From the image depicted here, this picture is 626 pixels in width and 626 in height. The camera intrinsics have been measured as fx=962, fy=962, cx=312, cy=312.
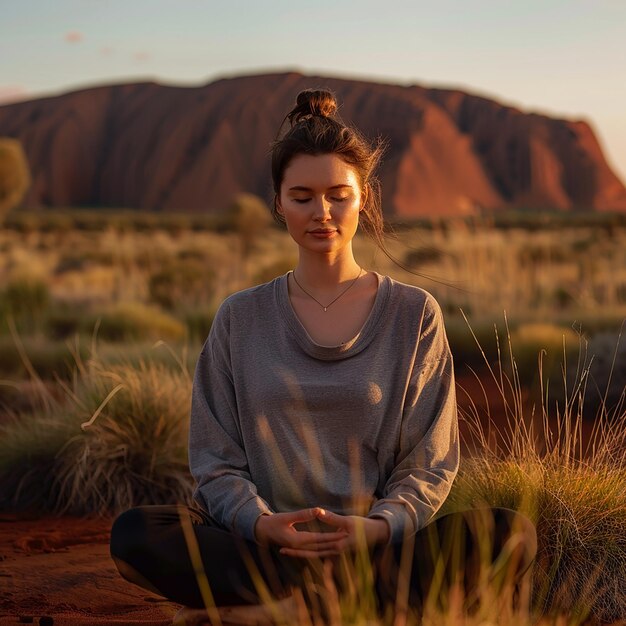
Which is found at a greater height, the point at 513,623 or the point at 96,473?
the point at 513,623

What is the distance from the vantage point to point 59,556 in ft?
13.0

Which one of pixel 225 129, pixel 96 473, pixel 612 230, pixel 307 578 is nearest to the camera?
pixel 307 578

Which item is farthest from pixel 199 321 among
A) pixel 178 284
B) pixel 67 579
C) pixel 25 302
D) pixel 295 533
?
pixel 295 533

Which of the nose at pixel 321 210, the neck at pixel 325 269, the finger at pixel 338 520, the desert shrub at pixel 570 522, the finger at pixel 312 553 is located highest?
the nose at pixel 321 210

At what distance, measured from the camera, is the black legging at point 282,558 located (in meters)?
2.50

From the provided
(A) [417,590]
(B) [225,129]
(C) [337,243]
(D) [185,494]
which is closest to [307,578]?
(A) [417,590]

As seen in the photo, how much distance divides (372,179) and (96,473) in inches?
90.8

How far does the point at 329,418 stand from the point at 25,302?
905 centimetres

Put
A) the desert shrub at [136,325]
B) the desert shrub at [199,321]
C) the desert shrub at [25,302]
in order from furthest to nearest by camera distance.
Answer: the desert shrub at [25,302], the desert shrub at [199,321], the desert shrub at [136,325]

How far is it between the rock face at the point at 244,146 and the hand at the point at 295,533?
243 feet

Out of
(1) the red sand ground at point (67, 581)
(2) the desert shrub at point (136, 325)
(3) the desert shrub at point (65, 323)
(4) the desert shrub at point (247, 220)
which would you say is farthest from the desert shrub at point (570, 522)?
(4) the desert shrub at point (247, 220)

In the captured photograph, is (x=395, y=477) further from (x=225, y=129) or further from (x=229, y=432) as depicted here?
(x=225, y=129)

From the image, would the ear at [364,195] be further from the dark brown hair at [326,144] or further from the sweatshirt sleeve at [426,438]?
the sweatshirt sleeve at [426,438]

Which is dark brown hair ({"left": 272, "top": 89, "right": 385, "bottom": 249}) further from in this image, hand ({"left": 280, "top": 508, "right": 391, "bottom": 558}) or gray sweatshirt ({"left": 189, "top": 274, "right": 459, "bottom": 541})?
hand ({"left": 280, "top": 508, "right": 391, "bottom": 558})
